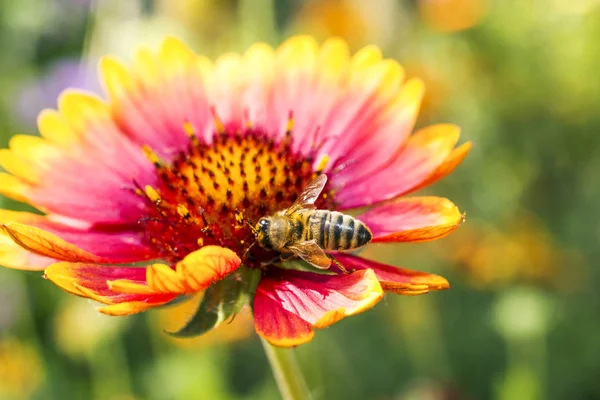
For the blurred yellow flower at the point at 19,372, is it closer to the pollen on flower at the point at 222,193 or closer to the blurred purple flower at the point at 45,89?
the blurred purple flower at the point at 45,89

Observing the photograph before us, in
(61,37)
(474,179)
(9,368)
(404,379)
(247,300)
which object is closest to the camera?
(247,300)

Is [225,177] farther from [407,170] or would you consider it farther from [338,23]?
[338,23]

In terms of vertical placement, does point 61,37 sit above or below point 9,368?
above

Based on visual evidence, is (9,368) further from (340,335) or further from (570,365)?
(570,365)

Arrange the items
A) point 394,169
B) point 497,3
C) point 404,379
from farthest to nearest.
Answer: point 497,3, point 404,379, point 394,169

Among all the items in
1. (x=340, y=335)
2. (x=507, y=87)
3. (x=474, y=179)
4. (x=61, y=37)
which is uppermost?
(x=61, y=37)

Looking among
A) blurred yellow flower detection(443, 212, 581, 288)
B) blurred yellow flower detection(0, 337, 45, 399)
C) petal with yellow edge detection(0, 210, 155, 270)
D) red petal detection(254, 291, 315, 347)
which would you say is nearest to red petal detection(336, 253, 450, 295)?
red petal detection(254, 291, 315, 347)

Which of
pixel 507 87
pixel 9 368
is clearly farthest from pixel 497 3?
pixel 9 368
